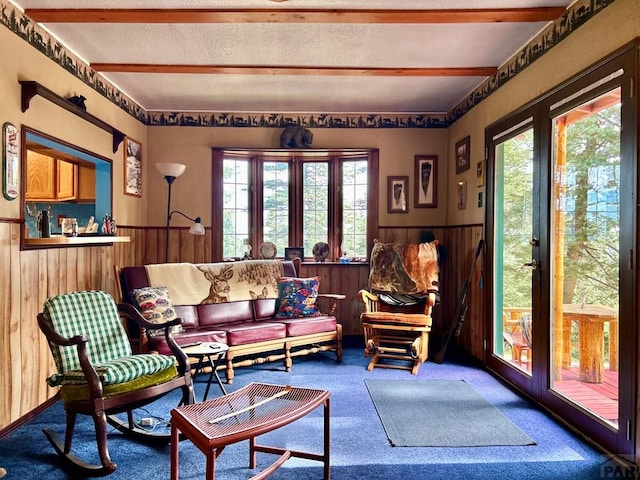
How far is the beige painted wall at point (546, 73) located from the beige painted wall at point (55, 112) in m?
3.41

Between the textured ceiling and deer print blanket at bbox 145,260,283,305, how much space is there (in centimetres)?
172

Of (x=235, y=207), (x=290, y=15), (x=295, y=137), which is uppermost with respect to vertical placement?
(x=290, y=15)

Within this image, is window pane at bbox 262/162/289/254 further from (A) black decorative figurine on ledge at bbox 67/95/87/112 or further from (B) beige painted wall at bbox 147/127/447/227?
(A) black decorative figurine on ledge at bbox 67/95/87/112

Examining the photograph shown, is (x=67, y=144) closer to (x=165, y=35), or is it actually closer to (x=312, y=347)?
(x=165, y=35)

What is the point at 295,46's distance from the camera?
321cm

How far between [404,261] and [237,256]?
1.97 m

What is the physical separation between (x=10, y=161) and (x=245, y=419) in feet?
7.01

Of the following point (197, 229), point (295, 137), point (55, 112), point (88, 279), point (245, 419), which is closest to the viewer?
point (245, 419)

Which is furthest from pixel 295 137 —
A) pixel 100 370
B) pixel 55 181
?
pixel 100 370

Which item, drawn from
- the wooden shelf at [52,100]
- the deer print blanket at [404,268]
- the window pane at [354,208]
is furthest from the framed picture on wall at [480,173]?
the wooden shelf at [52,100]

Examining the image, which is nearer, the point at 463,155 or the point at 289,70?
the point at 289,70

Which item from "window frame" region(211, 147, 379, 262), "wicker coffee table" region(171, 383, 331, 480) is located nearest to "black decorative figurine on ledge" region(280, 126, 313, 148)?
"window frame" region(211, 147, 379, 262)

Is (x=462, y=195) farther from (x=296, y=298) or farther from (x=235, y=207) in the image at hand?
(x=235, y=207)

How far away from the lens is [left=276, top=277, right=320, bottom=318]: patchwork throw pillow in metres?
4.18
